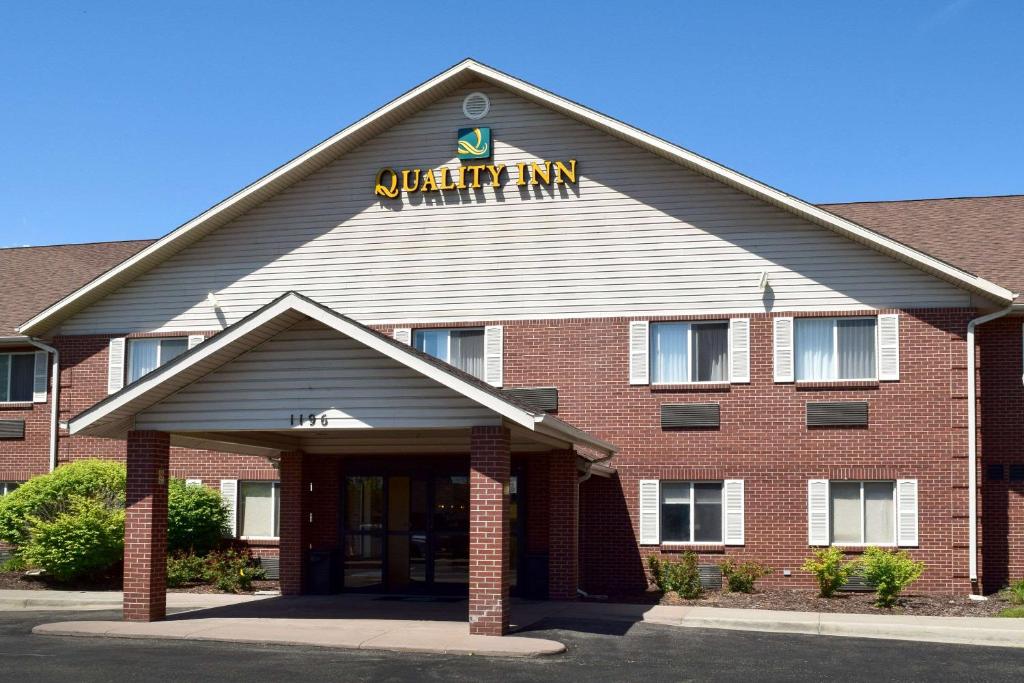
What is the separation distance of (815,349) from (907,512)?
136 inches

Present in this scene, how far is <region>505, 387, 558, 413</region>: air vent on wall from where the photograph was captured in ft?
76.0

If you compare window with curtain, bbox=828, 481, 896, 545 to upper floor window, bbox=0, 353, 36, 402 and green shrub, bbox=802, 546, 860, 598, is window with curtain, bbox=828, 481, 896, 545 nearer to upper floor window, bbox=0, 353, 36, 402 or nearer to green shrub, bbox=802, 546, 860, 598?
green shrub, bbox=802, 546, 860, 598

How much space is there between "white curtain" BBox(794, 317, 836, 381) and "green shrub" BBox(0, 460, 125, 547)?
1369cm

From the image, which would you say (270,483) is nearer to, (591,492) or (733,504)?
(591,492)

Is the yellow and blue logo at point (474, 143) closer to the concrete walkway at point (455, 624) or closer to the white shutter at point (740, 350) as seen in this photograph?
the white shutter at point (740, 350)

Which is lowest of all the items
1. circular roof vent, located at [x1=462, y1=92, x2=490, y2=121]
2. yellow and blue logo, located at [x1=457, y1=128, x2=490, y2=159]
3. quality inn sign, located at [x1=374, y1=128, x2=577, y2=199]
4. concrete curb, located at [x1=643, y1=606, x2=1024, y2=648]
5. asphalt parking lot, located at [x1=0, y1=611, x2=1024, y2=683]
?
concrete curb, located at [x1=643, y1=606, x2=1024, y2=648]

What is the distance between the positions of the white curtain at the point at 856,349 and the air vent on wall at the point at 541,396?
5.52m

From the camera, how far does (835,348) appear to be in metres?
22.2

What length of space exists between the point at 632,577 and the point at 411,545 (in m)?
4.28

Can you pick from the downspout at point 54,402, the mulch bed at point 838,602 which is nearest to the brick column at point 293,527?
the mulch bed at point 838,602

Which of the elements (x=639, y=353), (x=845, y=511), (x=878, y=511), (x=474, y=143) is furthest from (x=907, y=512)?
(x=474, y=143)

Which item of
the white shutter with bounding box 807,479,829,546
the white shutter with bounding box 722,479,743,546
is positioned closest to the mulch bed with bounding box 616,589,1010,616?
the white shutter with bounding box 807,479,829,546

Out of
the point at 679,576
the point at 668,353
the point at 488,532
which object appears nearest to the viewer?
the point at 488,532

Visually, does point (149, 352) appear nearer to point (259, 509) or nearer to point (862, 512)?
point (259, 509)
